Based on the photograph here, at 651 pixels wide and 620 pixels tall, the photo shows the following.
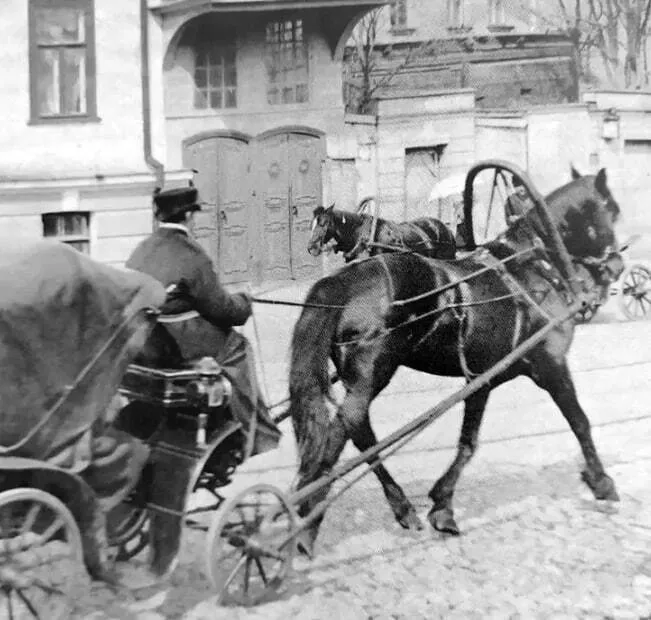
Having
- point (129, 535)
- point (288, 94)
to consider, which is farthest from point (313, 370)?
point (288, 94)

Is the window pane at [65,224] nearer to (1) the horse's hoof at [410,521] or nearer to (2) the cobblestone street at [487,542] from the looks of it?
(2) the cobblestone street at [487,542]

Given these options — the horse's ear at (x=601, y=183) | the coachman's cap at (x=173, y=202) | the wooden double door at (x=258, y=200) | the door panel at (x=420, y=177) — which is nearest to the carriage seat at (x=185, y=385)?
the coachman's cap at (x=173, y=202)

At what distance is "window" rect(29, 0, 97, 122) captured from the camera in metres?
14.9

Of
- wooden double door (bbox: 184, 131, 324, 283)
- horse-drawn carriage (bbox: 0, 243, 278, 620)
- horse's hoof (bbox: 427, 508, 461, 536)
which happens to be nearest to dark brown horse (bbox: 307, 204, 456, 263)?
wooden double door (bbox: 184, 131, 324, 283)

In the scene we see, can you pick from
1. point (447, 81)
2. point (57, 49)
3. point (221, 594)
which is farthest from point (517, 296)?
point (447, 81)

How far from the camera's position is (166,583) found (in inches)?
268

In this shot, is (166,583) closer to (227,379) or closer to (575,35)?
(227,379)

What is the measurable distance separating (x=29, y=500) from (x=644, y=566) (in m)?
3.40

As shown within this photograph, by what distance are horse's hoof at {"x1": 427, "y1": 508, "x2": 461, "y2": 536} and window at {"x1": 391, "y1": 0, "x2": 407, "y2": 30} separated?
18.7 metres

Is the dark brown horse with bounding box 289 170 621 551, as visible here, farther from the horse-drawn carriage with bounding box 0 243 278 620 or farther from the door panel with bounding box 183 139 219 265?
the door panel with bounding box 183 139 219 265

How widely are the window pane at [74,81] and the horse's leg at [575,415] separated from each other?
326 inches

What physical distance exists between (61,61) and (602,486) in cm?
899

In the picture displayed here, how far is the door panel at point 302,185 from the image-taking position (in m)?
16.2

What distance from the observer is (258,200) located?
53.7ft
